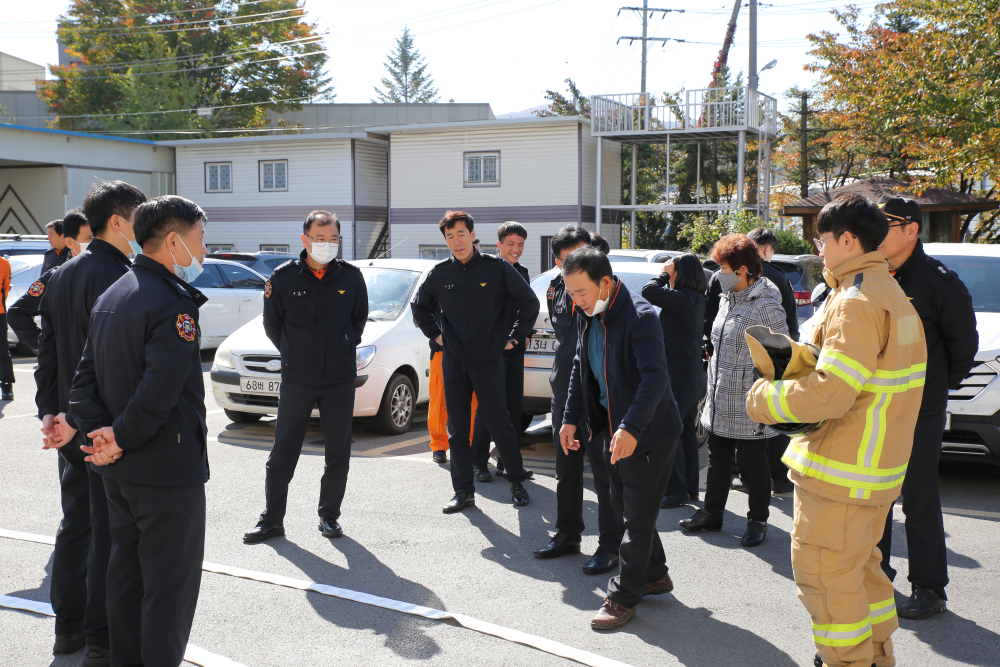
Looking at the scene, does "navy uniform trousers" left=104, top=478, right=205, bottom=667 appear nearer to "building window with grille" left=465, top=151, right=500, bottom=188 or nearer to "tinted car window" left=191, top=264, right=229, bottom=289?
"tinted car window" left=191, top=264, right=229, bottom=289

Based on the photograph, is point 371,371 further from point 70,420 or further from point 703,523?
point 70,420

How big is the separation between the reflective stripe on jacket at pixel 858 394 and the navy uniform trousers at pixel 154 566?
221 centimetres

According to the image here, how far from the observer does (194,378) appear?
3375 mm

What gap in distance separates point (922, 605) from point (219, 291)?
12095 mm

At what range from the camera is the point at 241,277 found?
579 inches

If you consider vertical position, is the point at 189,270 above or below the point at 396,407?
above

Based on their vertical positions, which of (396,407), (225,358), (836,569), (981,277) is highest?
(981,277)

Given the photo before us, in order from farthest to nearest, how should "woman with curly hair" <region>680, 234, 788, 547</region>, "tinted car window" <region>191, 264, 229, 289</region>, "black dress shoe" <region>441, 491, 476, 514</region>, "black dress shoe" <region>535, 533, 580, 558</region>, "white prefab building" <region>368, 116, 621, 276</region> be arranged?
"white prefab building" <region>368, 116, 621, 276</region> < "tinted car window" <region>191, 264, 229, 289</region> < "black dress shoe" <region>441, 491, 476, 514</region> < "woman with curly hair" <region>680, 234, 788, 547</region> < "black dress shoe" <region>535, 533, 580, 558</region>

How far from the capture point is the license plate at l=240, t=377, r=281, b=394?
8.29 meters

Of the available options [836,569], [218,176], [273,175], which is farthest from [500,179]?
[836,569]

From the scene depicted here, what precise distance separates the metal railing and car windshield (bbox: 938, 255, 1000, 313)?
1754 centimetres

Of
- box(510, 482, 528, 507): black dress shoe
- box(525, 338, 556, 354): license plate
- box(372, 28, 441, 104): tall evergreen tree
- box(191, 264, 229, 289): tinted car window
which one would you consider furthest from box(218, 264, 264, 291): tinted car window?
box(372, 28, 441, 104): tall evergreen tree

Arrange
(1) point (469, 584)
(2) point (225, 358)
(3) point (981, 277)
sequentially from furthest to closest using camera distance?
(2) point (225, 358), (3) point (981, 277), (1) point (469, 584)

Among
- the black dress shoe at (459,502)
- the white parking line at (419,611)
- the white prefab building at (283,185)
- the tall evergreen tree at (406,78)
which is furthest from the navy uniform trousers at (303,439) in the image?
the tall evergreen tree at (406,78)
